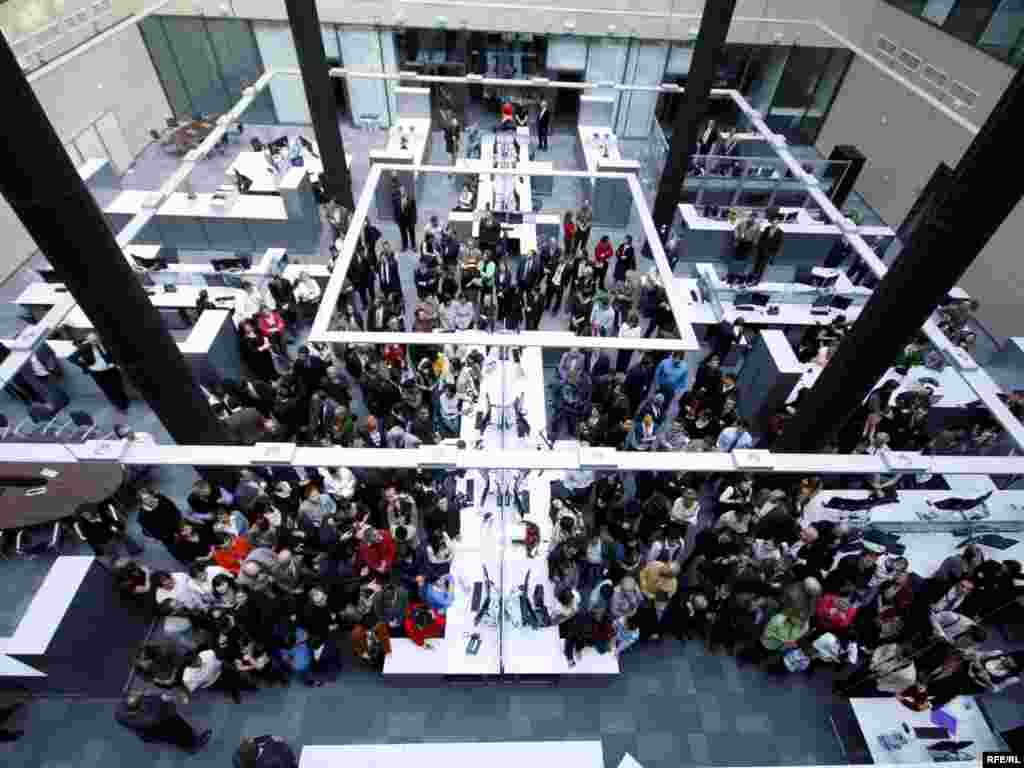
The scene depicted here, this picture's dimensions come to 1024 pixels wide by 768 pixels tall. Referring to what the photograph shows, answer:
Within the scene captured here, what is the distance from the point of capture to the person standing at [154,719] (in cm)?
477

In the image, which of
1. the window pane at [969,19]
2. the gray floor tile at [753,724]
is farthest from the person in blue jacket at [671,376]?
the window pane at [969,19]

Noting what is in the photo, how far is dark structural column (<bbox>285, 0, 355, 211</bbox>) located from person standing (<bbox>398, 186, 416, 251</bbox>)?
1.14m

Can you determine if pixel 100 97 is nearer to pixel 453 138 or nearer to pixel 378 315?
pixel 453 138

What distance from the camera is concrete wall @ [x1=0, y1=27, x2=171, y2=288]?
37.2 feet

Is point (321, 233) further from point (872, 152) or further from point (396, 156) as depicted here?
point (872, 152)

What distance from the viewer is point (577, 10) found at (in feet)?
48.2

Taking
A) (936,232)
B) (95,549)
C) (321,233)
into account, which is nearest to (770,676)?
(936,232)

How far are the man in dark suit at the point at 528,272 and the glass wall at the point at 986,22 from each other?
1020 cm

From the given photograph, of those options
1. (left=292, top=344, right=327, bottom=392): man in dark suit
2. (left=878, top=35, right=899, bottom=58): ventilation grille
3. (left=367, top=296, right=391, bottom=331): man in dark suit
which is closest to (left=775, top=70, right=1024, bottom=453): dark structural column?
(left=367, top=296, right=391, bottom=331): man in dark suit

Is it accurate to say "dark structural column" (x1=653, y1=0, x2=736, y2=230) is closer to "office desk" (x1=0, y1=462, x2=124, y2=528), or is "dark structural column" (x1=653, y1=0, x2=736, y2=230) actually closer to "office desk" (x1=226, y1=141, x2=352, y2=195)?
"office desk" (x1=226, y1=141, x2=352, y2=195)

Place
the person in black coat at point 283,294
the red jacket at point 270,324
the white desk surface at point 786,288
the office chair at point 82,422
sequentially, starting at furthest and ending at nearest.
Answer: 1. the white desk surface at point 786,288
2. the person in black coat at point 283,294
3. the red jacket at point 270,324
4. the office chair at point 82,422

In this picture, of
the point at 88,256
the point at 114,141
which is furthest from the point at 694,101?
the point at 114,141

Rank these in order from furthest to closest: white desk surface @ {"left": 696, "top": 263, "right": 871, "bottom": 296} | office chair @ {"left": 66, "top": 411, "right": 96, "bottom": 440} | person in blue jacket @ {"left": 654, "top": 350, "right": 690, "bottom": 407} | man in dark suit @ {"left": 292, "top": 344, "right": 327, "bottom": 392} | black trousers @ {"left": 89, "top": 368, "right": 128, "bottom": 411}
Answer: white desk surface @ {"left": 696, "top": 263, "right": 871, "bottom": 296} < black trousers @ {"left": 89, "top": 368, "right": 128, "bottom": 411} < person in blue jacket @ {"left": 654, "top": 350, "right": 690, "bottom": 407} < man in dark suit @ {"left": 292, "top": 344, "right": 327, "bottom": 392} < office chair @ {"left": 66, "top": 411, "right": 96, "bottom": 440}

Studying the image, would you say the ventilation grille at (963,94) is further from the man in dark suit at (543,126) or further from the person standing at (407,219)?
the person standing at (407,219)
